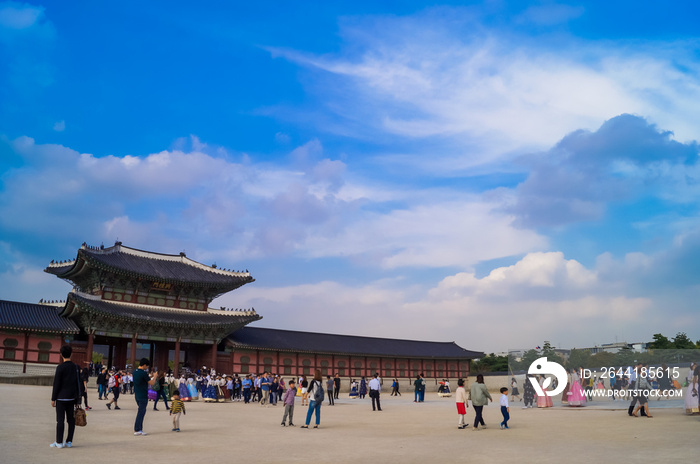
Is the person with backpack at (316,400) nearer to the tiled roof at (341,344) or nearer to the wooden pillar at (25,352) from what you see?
the wooden pillar at (25,352)

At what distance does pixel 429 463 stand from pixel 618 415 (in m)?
13.3

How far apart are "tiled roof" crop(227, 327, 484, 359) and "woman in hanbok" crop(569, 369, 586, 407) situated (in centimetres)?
3045

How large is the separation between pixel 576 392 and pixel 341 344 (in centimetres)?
3421

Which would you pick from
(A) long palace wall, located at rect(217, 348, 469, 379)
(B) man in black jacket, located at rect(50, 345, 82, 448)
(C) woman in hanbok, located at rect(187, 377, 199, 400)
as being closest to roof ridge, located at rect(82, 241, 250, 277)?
(A) long palace wall, located at rect(217, 348, 469, 379)

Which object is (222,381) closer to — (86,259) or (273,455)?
(86,259)

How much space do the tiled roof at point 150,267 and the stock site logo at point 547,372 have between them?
31.2 m

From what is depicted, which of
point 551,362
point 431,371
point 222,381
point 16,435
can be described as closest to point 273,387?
point 222,381

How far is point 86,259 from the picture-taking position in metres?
43.2

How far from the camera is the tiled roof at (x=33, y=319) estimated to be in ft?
131

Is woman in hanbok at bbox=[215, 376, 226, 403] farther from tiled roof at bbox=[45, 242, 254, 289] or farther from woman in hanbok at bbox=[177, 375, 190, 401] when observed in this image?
tiled roof at bbox=[45, 242, 254, 289]

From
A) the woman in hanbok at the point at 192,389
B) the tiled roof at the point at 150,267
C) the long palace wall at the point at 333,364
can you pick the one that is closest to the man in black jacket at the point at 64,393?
the woman in hanbok at the point at 192,389

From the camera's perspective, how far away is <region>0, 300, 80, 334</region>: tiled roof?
131 feet

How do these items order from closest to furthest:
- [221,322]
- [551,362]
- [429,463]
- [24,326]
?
[429,463], [551,362], [24,326], [221,322]

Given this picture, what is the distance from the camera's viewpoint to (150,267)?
161 ft
